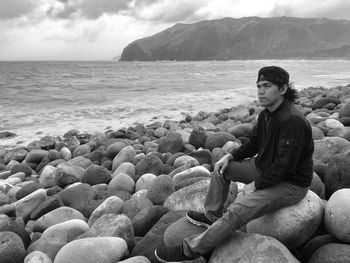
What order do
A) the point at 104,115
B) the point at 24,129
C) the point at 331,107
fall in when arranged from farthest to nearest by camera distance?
the point at 104,115 → the point at 24,129 → the point at 331,107

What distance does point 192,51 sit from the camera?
193750mm

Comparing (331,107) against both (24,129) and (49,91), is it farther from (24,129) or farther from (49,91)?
(49,91)

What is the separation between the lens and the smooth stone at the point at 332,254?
3205 mm

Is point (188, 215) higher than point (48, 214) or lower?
higher

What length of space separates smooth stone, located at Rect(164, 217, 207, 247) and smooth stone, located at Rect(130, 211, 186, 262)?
0.34 feet

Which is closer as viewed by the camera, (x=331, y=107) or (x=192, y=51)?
(x=331, y=107)

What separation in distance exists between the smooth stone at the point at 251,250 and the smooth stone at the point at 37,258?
5.52 ft

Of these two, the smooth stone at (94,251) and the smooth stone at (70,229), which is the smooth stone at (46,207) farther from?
the smooth stone at (94,251)

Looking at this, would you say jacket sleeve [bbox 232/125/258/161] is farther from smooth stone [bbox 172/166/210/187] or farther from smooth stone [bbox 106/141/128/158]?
smooth stone [bbox 106/141/128/158]

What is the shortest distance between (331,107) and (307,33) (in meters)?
188

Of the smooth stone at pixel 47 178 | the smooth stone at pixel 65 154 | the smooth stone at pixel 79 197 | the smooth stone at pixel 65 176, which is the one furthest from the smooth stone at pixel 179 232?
the smooth stone at pixel 65 154

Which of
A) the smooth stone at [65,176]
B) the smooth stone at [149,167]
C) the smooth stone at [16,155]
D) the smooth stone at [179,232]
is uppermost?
the smooth stone at [179,232]

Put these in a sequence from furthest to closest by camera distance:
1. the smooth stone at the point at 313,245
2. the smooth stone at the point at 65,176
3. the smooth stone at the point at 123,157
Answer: the smooth stone at the point at 123,157
the smooth stone at the point at 65,176
the smooth stone at the point at 313,245

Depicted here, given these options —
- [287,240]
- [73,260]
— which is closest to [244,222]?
[287,240]
